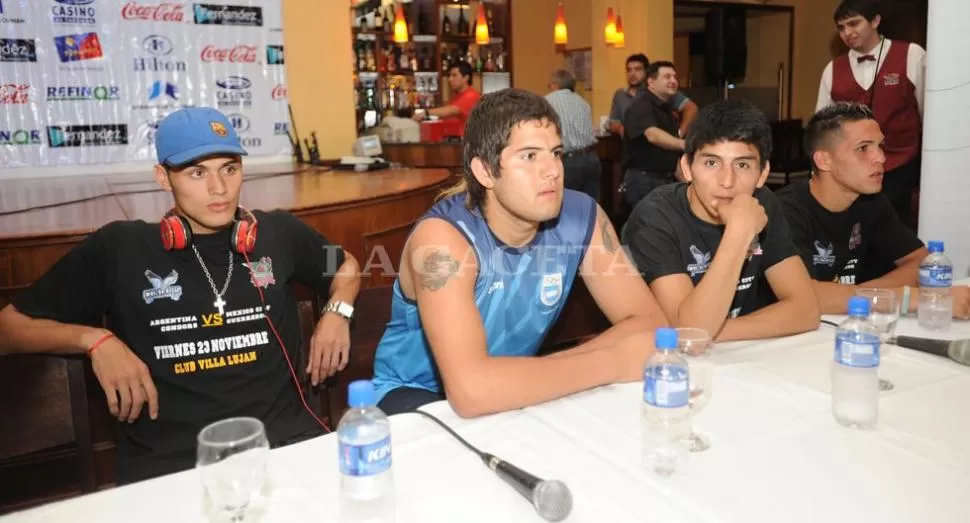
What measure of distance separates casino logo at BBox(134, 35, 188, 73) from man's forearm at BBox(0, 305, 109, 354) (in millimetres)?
4417

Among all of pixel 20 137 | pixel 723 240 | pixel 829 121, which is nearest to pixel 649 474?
pixel 723 240

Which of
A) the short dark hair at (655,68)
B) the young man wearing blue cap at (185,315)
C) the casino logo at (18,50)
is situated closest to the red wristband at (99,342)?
the young man wearing blue cap at (185,315)

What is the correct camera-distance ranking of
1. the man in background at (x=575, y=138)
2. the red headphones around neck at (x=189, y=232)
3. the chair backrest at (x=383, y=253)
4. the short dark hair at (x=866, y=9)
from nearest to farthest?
the red headphones around neck at (x=189, y=232) < the short dark hair at (x=866, y=9) < the chair backrest at (x=383, y=253) < the man in background at (x=575, y=138)

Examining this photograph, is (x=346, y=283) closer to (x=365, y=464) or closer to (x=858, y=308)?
(x=365, y=464)

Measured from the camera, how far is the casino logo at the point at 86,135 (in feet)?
18.1

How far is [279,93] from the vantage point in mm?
6078

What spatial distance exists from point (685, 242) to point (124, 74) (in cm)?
503

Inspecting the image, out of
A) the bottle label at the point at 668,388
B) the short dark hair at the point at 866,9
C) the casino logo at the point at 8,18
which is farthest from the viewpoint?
the casino logo at the point at 8,18

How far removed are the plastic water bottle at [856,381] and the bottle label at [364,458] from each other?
89 centimetres

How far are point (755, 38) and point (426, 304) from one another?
1088 centimetres

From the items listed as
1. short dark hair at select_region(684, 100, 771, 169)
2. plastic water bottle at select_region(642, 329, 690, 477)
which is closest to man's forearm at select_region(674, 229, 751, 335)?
short dark hair at select_region(684, 100, 771, 169)

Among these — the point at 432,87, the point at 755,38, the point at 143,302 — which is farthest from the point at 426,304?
the point at 755,38

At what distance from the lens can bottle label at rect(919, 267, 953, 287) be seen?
2035 millimetres

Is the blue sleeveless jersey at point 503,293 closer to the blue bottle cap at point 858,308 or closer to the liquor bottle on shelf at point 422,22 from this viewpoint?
the blue bottle cap at point 858,308
